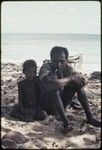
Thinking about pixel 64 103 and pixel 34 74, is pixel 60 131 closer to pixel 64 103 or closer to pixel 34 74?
pixel 64 103

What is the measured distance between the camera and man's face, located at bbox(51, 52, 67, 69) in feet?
20.7

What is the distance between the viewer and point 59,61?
6.38m

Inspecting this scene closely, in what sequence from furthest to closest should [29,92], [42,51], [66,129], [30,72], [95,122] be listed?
[42,51], [29,92], [30,72], [95,122], [66,129]

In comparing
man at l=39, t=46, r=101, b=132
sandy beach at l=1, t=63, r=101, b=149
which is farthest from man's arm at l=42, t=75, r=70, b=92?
sandy beach at l=1, t=63, r=101, b=149

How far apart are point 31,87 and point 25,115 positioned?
A: 0.55 m

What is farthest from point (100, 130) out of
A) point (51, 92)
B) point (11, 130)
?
point (11, 130)

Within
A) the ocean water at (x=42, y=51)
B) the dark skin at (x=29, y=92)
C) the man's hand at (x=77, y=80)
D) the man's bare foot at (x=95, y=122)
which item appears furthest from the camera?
the ocean water at (x=42, y=51)

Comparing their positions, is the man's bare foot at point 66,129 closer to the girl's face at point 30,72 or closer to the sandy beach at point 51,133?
the sandy beach at point 51,133

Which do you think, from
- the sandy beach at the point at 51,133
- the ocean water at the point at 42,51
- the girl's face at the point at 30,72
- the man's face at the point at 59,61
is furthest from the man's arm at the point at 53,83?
the ocean water at the point at 42,51

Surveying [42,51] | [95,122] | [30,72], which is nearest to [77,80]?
[95,122]

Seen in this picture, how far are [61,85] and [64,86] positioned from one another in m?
0.34

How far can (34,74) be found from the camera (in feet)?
22.0

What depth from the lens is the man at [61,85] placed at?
5.96 m

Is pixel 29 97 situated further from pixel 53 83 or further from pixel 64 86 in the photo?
pixel 53 83
